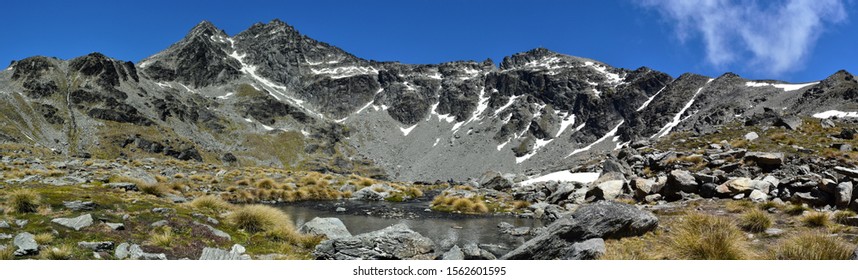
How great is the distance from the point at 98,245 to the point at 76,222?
2062 mm

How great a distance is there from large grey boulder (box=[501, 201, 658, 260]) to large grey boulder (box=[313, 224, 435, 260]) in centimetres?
254

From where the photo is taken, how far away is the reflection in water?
16719 millimetres

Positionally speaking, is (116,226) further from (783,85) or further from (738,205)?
(783,85)

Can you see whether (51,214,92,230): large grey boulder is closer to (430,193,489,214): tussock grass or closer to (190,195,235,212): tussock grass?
(190,195,235,212): tussock grass

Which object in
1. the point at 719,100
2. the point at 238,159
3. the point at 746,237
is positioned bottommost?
the point at 746,237

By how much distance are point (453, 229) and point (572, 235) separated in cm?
922

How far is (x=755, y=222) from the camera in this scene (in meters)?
11.2

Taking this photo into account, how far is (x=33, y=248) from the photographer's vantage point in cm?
846

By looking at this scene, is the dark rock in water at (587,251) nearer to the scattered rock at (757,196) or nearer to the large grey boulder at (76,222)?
the scattered rock at (757,196)

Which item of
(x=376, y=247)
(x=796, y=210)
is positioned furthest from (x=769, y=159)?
(x=376, y=247)

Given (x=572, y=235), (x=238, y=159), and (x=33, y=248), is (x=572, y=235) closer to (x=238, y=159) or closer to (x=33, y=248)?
(x=33, y=248)

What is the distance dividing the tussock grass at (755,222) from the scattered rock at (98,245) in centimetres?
1498

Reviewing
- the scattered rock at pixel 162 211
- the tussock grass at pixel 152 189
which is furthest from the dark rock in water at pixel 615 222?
the tussock grass at pixel 152 189
